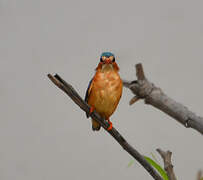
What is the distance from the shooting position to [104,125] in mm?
508

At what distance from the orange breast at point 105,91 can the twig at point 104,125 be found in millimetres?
70

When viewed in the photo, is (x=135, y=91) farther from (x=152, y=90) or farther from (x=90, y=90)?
(x=90, y=90)

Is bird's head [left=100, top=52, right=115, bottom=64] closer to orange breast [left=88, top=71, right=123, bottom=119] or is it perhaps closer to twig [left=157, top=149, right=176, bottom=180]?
orange breast [left=88, top=71, right=123, bottom=119]

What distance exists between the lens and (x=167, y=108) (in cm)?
88

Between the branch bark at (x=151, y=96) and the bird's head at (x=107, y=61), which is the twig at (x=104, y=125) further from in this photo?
the branch bark at (x=151, y=96)

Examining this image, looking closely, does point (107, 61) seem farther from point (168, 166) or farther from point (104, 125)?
point (168, 166)

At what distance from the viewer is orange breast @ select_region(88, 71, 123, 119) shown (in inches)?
22.5

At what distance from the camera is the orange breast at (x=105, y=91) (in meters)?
0.57

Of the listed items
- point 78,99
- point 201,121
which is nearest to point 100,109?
point 78,99

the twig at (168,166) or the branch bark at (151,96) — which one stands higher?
the branch bark at (151,96)

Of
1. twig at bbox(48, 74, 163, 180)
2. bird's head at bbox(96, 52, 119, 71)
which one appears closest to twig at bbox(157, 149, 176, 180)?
twig at bbox(48, 74, 163, 180)

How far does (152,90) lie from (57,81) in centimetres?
54

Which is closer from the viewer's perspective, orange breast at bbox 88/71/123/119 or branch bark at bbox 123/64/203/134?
orange breast at bbox 88/71/123/119

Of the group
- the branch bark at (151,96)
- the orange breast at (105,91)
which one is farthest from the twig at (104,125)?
the branch bark at (151,96)
